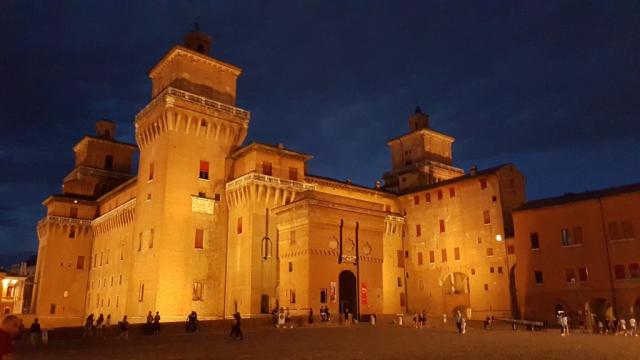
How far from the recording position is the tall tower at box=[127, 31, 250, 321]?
48.8 meters

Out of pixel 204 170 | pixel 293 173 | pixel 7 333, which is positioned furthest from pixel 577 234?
pixel 7 333

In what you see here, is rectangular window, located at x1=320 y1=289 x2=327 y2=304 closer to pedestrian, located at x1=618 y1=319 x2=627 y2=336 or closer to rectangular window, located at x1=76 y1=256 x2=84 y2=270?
pedestrian, located at x1=618 y1=319 x2=627 y2=336

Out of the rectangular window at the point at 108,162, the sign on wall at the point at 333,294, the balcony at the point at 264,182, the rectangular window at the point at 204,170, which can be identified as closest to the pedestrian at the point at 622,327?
the sign on wall at the point at 333,294

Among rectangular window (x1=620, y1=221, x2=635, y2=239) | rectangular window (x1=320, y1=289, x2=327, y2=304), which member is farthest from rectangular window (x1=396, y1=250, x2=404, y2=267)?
rectangular window (x1=620, y1=221, x2=635, y2=239)

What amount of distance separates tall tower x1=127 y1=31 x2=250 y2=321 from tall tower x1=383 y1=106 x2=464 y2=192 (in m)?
33.5

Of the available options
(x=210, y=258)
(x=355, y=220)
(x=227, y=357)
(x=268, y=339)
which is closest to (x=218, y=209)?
(x=210, y=258)

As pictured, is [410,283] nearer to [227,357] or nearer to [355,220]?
[355,220]

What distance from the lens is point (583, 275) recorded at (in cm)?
4641

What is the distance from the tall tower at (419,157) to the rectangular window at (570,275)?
33523mm

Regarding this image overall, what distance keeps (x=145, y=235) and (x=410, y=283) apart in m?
33.1

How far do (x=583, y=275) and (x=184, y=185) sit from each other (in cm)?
3877

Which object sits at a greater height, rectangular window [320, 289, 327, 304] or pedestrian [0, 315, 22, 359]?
rectangular window [320, 289, 327, 304]

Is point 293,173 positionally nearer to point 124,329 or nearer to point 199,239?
point 199,239

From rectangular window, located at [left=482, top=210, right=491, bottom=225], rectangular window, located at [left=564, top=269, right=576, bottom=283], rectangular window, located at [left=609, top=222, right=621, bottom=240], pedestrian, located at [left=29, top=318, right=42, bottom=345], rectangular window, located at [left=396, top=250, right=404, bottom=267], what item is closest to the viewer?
pedestrian, located at [left=29, top=318, right=42, bottom=345]
